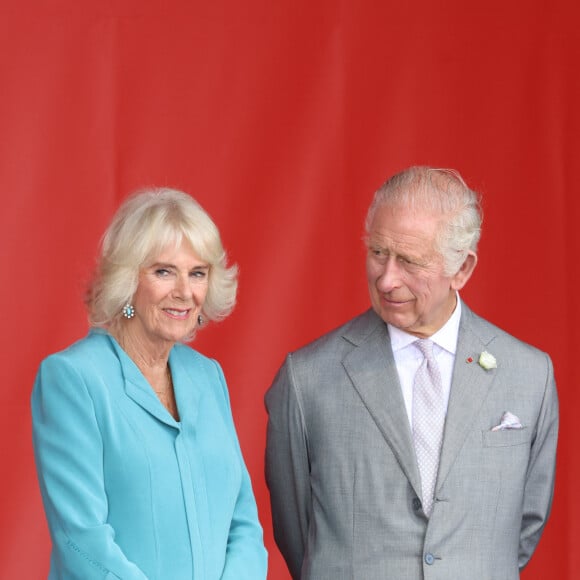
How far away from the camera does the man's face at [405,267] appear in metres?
3.10

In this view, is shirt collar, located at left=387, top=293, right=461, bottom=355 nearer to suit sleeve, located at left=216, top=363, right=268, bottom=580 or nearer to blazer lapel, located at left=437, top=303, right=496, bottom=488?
blazer lapel, located at left=437, top=303, right=496, bottom=488

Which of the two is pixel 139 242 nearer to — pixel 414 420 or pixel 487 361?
pixel 414 420

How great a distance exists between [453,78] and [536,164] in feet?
1.31

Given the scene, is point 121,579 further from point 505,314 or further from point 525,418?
point 505,314

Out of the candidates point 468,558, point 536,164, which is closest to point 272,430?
point 468,558

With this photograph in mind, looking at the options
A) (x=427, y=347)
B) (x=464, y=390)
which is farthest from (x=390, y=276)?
(x=464, y=390)

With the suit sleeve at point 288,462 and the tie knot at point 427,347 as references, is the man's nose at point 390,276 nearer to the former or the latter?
the tie knot at point 427,347

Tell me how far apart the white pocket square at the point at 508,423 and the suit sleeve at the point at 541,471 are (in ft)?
0.31

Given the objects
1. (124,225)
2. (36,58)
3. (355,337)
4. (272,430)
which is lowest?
(272,430)

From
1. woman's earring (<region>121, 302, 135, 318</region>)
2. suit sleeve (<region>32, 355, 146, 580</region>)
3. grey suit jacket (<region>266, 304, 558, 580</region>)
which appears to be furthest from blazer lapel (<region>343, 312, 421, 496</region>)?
suit sleeve (<region>32, 355, 146, 580</region>)

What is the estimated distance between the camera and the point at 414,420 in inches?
124

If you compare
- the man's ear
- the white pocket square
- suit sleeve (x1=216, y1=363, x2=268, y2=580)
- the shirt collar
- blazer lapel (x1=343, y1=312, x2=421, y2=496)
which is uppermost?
the man's ear

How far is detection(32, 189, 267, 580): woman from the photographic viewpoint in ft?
8.88

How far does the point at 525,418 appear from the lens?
10.6 feet
